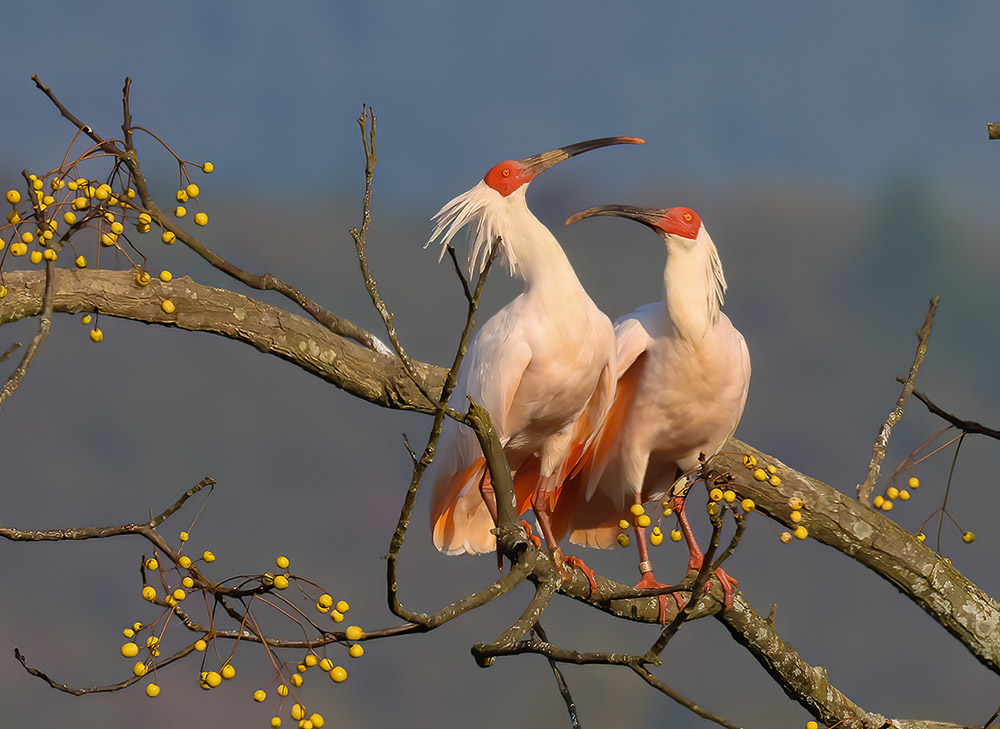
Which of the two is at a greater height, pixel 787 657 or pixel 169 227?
pixel 169 227

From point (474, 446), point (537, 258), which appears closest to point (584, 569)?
point (474, 446)

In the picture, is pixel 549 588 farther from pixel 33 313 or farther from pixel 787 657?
pixel 33 313

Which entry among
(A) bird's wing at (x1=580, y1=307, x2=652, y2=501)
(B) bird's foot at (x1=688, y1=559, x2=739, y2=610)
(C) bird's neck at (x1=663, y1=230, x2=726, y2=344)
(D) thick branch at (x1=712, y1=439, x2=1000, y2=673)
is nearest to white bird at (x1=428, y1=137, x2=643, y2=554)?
(A) bird's wing at (x1=580, y1=307, x2=652, y2=501)

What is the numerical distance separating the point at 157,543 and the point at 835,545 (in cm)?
326

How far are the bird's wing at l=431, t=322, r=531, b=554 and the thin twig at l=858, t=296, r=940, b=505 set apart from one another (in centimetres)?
159

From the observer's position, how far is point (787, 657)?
13.8 feet

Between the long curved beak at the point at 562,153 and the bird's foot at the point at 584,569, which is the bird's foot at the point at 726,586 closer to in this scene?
the bird's foot at the point at 584,569

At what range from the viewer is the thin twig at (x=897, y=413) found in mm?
4617

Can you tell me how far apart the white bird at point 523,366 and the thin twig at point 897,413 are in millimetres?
1244

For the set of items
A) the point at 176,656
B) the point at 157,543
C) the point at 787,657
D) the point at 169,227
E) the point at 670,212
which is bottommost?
the point at 176,656

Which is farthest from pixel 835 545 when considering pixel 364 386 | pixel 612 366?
pixel 364 386

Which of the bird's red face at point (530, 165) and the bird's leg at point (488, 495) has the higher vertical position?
the bird's red face at point (530, 165)

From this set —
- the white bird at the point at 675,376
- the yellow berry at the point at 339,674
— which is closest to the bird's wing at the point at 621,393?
the white bird at the point at 675,376

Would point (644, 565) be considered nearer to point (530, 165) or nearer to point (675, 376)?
point (675, 376)
